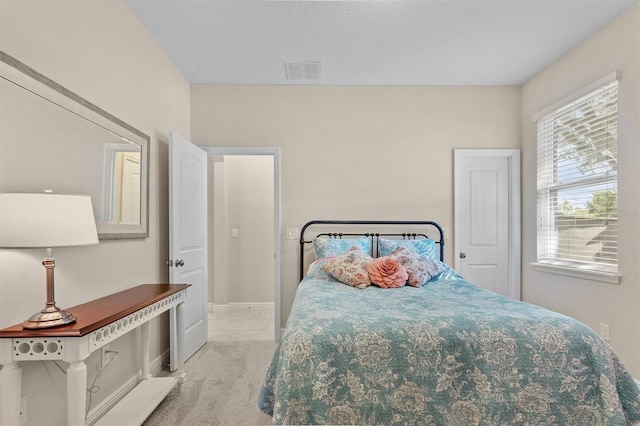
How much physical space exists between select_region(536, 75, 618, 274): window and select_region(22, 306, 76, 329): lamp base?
3.62 m

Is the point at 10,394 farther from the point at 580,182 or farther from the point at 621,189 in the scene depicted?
the point at 580,182

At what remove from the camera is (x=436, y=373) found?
1.48m

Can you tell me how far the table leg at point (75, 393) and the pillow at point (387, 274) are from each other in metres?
1.84

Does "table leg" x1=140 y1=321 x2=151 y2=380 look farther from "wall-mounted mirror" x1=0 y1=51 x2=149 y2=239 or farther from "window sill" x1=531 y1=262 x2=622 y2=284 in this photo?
"window sill" x1=531 y1=262 x2=622 y2=284

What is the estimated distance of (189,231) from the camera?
3.18 meters

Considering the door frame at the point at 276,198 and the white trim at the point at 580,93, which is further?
the door frame at the point at 276,198

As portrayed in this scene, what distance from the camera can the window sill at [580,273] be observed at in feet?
8.47

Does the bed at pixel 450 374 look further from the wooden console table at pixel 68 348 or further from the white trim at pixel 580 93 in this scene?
the white trim at pixel 580 93

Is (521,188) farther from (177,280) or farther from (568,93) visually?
(177,280)

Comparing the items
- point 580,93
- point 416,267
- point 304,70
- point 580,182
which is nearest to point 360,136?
point 304,70

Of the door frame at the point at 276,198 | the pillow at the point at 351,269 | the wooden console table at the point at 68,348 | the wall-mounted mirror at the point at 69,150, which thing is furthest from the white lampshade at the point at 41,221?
the door frame at the point at 276,198

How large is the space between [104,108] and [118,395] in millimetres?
1918

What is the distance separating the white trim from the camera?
8.52 ft

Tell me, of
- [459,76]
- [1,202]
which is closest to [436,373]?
[1,202]
